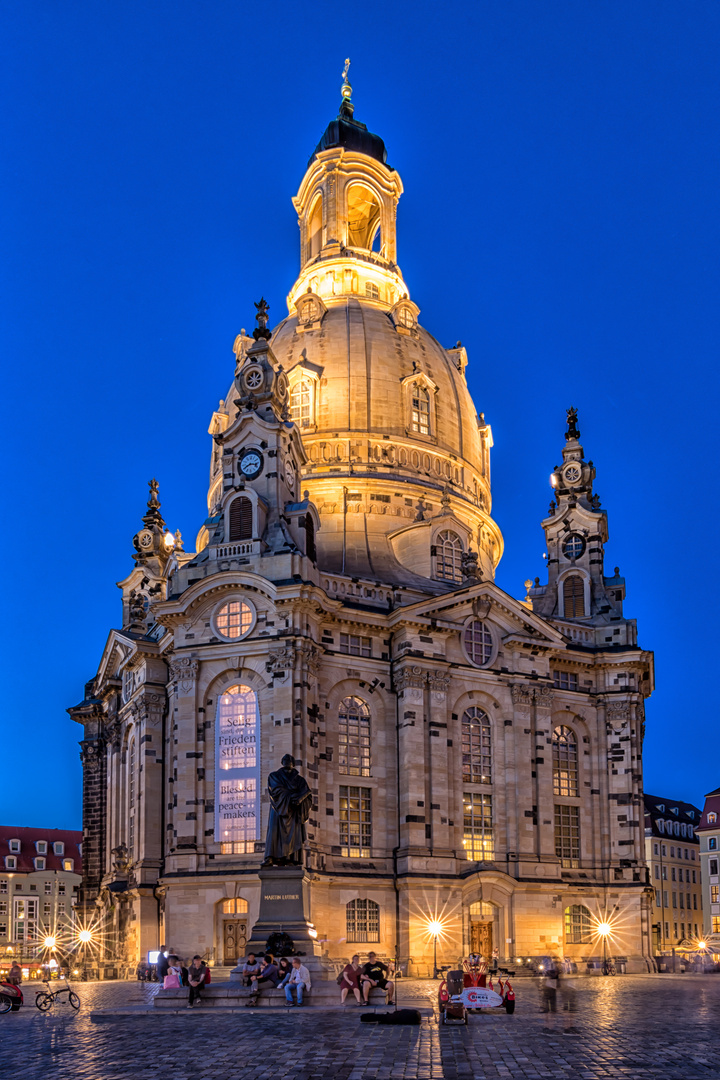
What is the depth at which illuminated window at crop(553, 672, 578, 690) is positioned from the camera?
70688mm

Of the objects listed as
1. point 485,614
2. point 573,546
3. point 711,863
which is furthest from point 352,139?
point 711,863

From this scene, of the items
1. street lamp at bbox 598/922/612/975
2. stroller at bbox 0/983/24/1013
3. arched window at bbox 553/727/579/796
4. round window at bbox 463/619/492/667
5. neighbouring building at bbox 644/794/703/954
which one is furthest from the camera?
neighbouring building at bbox 644/794/703/954

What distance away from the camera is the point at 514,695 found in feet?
219

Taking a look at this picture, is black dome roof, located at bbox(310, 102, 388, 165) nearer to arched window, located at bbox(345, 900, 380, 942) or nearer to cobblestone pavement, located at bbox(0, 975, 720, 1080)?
arched window, located at bbox(345, 900, 380, 942)

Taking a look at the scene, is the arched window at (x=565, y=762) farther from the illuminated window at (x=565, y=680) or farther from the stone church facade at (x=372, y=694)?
the illuminated window at (x=565, y=680)

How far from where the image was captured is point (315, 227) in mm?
94250

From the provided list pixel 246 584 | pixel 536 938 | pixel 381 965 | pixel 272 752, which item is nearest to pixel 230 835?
pixel 272 752

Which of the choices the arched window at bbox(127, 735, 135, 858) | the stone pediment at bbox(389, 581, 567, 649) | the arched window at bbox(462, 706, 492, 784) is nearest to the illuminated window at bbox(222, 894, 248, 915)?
the arched window at bbox(127, 735, 135, 858)

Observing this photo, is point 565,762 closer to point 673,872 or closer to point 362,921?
point 362,921

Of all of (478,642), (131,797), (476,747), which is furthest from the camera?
(131,797)

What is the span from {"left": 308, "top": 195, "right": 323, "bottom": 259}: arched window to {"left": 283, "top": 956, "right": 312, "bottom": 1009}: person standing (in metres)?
67.0

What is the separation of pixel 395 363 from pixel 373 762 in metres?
27.7

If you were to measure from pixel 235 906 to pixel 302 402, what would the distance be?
3278cm

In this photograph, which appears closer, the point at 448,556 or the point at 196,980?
the point at 196,980
